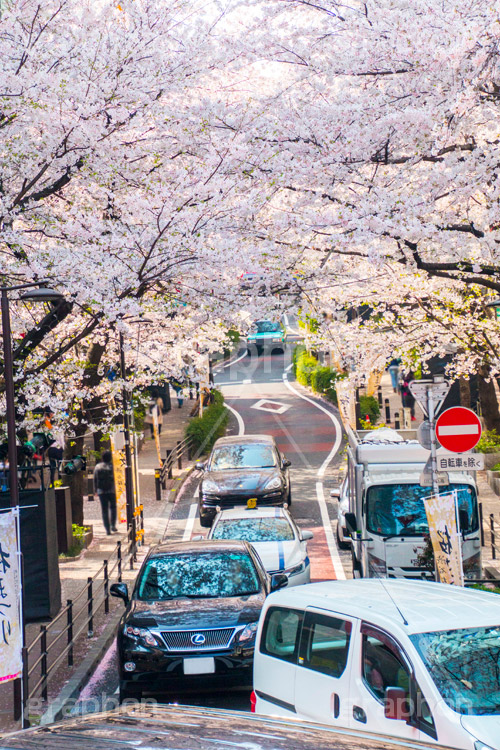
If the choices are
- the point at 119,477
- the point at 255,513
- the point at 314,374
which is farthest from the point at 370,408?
the point at 255,513

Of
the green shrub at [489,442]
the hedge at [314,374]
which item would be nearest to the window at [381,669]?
the green shrub at [489,442]

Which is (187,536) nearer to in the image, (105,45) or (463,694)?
(105,45)

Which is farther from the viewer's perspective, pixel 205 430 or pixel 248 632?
pixel 205 430

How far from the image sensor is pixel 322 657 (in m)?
6.30

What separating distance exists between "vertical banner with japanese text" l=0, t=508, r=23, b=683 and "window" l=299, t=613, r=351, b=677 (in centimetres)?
342

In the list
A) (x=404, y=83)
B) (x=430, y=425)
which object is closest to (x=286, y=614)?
(x=430, y=425)

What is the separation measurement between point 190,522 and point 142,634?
38.9ft

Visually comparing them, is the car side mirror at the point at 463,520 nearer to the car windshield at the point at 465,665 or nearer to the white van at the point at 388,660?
the white van at the point at 388,660

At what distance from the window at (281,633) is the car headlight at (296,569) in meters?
5.64

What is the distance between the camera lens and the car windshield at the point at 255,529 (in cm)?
1402

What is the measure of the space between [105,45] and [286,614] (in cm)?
940

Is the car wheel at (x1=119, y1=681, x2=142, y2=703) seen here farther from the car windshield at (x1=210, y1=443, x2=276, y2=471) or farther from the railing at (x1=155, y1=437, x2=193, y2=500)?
the railing at (x1=155, y1=437, x2=193, y2=500)

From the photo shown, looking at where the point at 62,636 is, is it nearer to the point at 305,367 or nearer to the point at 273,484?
the point at 273,484

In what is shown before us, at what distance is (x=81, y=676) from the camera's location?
10.1m
